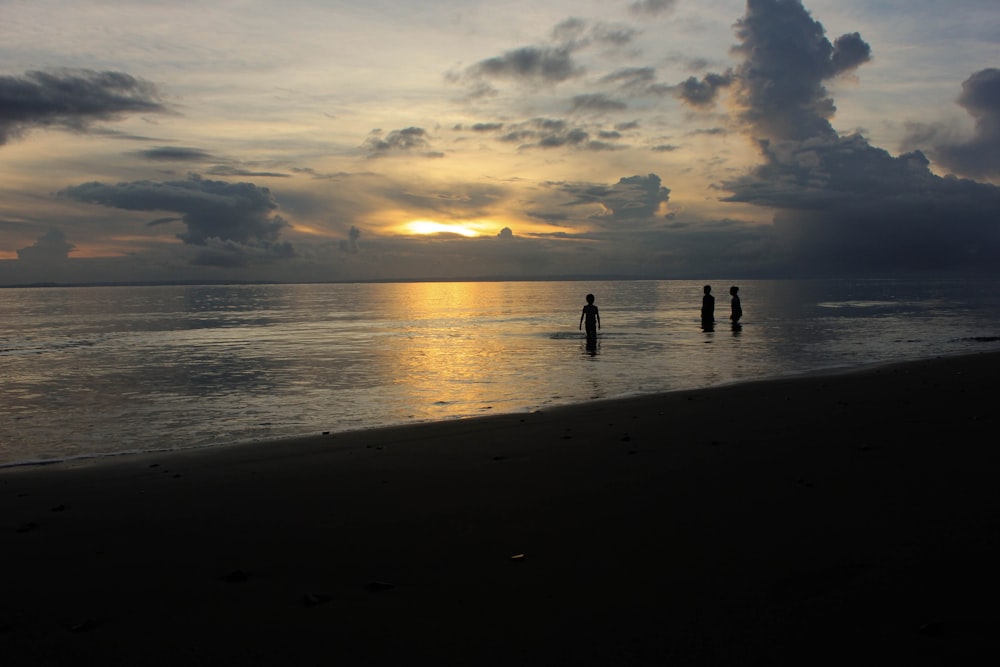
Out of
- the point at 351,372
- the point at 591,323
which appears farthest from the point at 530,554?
the point at 591,323

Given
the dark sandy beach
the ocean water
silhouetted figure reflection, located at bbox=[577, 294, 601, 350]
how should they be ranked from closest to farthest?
the dark sandy beach < the ocean water < silhouetted figure reflection, located at bbox=[577, 294, 601, 350]

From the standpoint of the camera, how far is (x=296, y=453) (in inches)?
403

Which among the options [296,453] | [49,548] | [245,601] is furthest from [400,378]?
[245,601]

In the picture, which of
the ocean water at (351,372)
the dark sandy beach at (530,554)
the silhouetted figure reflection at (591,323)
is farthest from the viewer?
the silhouetted figure reflection at (591,323)

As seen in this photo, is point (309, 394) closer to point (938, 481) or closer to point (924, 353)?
point (938, 481)

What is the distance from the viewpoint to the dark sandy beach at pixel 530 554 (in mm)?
3971

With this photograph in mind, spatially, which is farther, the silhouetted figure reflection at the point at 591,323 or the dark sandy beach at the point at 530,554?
the silhouetted figure reflection at the point at 591,323

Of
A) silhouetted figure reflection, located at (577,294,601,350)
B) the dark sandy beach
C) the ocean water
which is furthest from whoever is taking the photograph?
silhouetted figure reflection, located at (577,294,601,350)

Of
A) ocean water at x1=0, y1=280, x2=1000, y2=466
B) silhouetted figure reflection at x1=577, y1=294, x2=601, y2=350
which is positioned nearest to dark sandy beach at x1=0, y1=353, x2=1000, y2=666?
ocean water at x1=0, y1=280, x2=1000, y2=466

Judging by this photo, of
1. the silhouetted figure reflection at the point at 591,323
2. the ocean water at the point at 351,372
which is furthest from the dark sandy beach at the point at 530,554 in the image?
the silhouetted figure reflection at the point at 591,323

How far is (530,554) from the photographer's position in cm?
532

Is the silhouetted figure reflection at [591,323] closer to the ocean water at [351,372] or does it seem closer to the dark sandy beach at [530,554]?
the ocean water at [351,372]

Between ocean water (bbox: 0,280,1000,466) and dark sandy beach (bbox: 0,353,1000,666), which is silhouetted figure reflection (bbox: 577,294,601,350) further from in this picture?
dark sandy beach (bbox: 0,353,1000,666)

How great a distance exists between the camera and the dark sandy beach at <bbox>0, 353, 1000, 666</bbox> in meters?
3.97
